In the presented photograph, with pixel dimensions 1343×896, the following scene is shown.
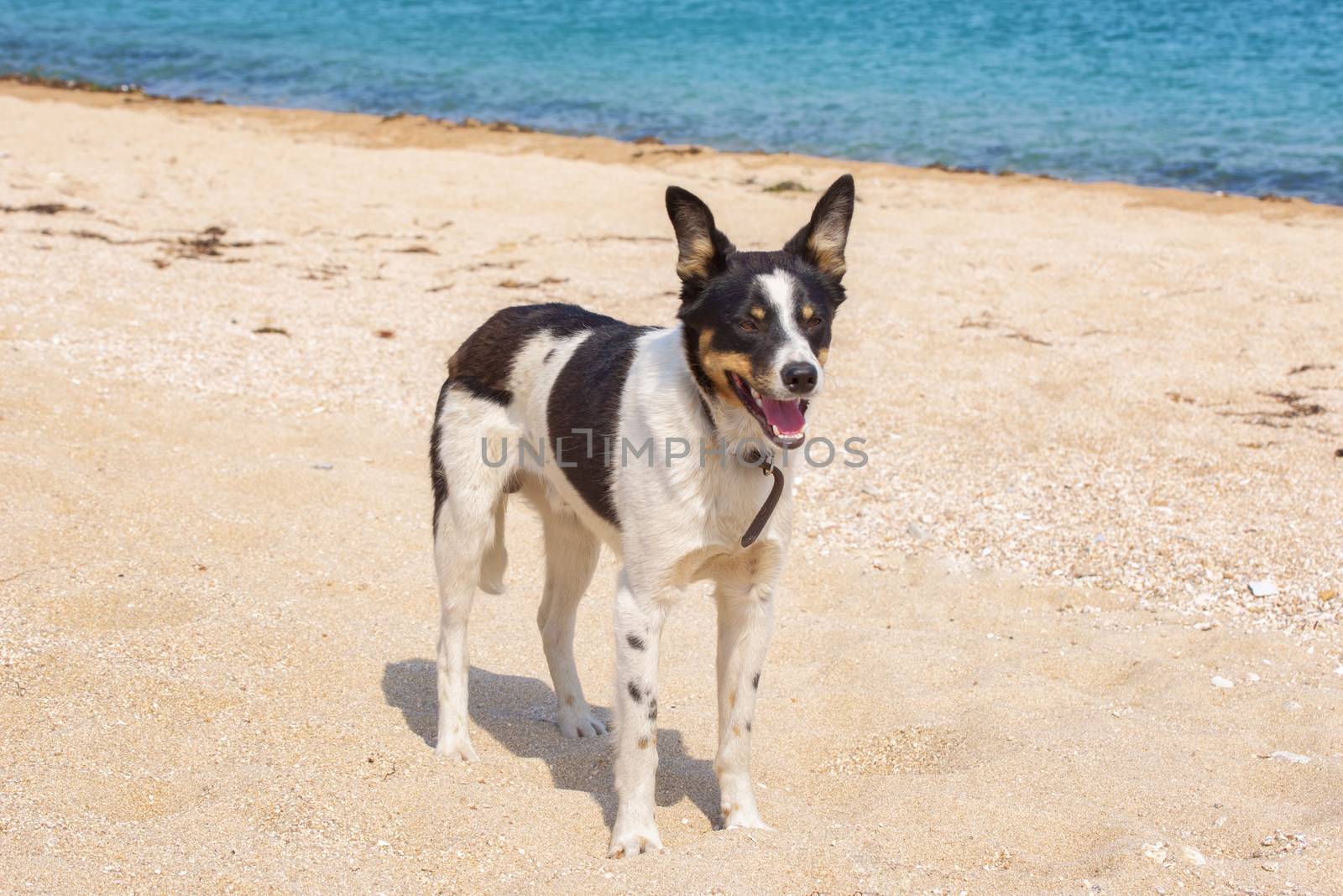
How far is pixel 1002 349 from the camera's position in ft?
27.8

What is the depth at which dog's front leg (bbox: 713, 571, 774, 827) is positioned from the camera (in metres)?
3.93

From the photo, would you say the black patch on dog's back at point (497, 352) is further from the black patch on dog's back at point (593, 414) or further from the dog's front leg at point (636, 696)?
the dog's front leg at point (636, 696)

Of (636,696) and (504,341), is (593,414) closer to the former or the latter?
(504,341)

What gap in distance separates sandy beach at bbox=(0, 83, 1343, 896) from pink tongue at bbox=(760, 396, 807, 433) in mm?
1216

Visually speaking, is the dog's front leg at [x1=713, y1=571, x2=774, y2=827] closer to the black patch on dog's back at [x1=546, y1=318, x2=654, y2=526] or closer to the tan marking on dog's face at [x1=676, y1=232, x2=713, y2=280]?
the black patch on dog's back at [x1=546, y1=318, x2=654, y2=526]

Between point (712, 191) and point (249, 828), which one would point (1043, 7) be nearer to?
point (712, 191)

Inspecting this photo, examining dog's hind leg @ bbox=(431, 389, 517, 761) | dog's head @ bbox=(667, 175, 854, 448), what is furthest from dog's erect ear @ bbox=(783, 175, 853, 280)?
dog's hind leg @ bbox=(431, 389, 517, 761)

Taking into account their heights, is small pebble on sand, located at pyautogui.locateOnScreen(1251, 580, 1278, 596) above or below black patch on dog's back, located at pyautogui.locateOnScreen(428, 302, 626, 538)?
below

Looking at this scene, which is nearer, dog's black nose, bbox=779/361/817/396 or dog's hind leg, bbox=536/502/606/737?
dog's black nose, bbox=779/361/817/396

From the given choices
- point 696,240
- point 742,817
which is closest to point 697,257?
point 696,240

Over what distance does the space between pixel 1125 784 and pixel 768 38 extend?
82.8 ft

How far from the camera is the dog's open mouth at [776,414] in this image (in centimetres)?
354

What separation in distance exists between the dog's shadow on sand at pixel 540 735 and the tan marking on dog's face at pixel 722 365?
4.69 feet

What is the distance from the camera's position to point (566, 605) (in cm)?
478
